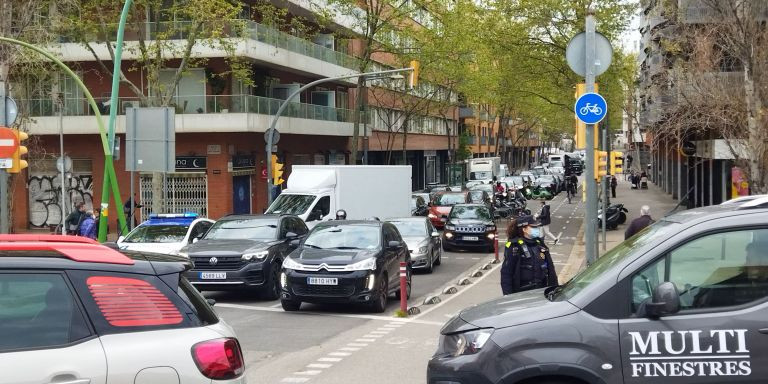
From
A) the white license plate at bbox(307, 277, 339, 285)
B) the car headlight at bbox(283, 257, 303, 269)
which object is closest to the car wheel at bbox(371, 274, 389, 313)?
the white license plate at bbox(307, 277, 339, 285)

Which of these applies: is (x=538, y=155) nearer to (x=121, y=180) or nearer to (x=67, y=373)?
(x=121, y=180)

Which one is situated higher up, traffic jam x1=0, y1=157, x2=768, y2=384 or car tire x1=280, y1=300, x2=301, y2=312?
traffic jam x1=0, y1=157, x2=768, y2=384

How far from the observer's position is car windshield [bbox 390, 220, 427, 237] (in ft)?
79.0

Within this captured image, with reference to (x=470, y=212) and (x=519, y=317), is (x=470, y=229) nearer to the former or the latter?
(x=470, y=212)

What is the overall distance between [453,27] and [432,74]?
9.29 m

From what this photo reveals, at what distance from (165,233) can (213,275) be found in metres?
3.06

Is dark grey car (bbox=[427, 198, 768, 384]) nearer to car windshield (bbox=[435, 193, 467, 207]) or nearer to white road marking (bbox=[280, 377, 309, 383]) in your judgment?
white road marking (bbox=[280, 377, 309, 383])

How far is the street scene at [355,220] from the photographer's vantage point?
5.18m

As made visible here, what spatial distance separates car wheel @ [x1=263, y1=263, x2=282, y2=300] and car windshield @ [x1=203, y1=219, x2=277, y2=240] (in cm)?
79

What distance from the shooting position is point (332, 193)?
2628 cm

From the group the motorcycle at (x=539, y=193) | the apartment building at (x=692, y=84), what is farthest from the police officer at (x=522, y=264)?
the motorcycle at (x=539, y=193)

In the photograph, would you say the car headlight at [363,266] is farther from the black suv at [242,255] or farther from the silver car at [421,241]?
the silver car at [421,241]

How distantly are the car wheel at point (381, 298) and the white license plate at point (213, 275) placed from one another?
2877 mm

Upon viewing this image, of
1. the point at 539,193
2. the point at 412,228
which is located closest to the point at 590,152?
the point at 412,228
